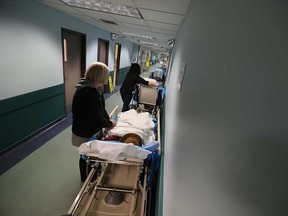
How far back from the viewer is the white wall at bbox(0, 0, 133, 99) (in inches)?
91.2

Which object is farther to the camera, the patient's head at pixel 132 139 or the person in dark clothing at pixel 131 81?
the person in dark clothing at pixel 131 81

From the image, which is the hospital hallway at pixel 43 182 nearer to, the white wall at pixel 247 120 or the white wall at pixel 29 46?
the white wall at pixel 29 46

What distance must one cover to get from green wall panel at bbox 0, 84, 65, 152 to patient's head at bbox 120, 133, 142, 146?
194 cm

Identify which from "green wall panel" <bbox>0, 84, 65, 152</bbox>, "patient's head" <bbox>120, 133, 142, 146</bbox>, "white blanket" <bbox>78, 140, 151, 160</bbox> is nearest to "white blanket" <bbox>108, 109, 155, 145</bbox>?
"patient's head" <bbox>120, 133, 142, 146</bbox>

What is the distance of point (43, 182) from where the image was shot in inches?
87.3

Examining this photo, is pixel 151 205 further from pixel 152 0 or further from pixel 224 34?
pixel 152 0

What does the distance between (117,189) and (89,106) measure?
0.91m

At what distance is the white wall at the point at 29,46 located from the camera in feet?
7.60

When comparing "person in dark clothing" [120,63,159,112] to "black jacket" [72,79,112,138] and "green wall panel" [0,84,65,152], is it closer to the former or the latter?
"green wall panel" [0,84,65,152]

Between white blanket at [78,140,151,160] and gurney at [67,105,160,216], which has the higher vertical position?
white blanket at [78,140,151,160]

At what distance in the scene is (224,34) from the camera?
62 centimetres

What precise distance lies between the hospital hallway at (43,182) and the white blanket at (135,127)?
100 cm

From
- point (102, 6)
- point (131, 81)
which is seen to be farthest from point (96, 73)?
point (131, 81)

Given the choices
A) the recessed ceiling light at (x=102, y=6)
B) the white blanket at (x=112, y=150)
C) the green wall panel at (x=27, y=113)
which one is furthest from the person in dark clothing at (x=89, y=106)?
the green wall panel at (x=27, y=113)
